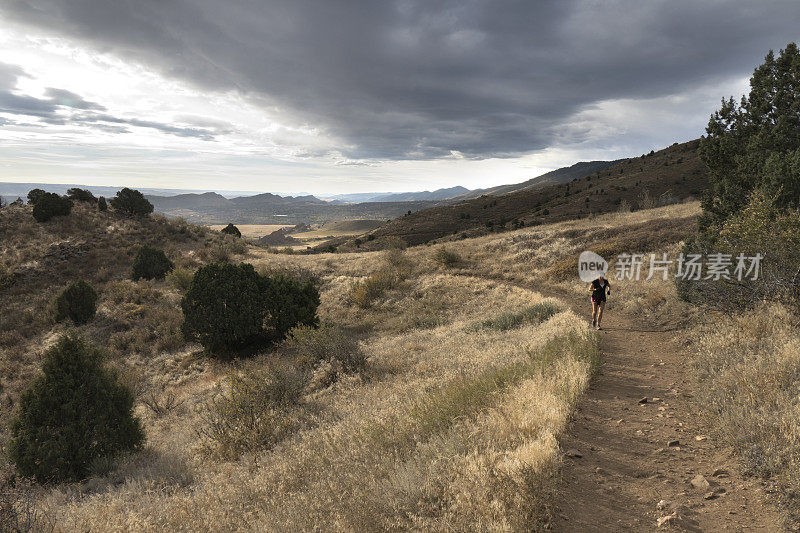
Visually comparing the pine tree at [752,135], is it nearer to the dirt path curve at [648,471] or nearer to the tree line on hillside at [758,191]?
the tree line on hillside at [758,191]

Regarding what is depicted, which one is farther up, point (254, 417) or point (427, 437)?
point (427, 437)

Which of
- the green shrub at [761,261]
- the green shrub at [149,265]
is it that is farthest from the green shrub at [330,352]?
the green shrub at [149,265]

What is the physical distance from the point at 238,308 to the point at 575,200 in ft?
220

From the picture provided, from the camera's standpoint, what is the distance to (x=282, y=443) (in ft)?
22.2

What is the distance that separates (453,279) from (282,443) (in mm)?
20860

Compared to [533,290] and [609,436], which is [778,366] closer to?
[609,436]

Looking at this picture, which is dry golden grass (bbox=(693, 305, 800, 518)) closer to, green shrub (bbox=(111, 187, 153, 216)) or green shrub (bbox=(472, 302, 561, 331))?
green shrub (bbox=(472, 302, 561, 331))

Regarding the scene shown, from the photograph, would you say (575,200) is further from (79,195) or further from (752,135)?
(79,195)

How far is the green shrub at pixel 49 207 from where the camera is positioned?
36156 millimetres

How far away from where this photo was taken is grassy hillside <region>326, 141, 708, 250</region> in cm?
5919

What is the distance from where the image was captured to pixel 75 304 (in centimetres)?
2223

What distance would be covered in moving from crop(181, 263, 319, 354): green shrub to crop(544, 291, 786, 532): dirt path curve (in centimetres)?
1524

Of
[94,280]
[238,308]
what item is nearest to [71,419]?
[238,308]

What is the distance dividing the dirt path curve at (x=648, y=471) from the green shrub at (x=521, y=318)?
279 inches
